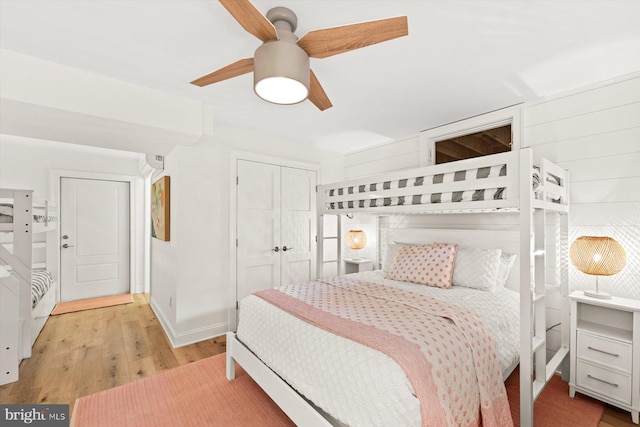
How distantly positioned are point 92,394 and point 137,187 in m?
3.63

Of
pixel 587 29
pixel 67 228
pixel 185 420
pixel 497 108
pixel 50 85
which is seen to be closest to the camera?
pixel 587 29

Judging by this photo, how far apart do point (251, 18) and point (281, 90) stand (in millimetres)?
379

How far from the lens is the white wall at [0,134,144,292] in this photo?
3850 mm

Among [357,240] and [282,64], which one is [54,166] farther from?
[282,64]

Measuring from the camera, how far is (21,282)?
8.14ft

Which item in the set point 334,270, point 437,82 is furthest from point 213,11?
Answer: point 334,270

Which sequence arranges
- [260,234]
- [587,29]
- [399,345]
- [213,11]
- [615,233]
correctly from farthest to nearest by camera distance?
[260,234] → [615,233] → [587,29] → [213,11] → [399,345]

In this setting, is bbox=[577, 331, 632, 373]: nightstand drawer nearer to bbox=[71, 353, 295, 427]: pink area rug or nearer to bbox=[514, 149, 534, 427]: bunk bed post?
bbox=[514, 149, 534, 427]: bunk bed post

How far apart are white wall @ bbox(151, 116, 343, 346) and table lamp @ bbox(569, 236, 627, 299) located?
3.23m

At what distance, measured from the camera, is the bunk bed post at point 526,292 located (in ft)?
5.32

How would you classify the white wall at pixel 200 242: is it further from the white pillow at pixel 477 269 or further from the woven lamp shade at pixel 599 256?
the woven lamp shade at pixel 599 256

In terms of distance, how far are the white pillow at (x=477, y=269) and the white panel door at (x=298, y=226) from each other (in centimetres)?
200

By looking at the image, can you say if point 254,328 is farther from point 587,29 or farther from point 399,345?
point 587,29

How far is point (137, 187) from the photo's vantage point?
4.90 m
